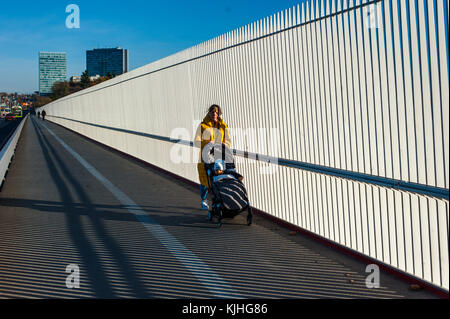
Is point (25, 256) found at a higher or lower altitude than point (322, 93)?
lower

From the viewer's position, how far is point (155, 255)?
647 centimetres

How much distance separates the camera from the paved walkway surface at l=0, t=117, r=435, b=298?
→ 524cm

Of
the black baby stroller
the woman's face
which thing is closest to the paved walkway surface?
the black baby stroller

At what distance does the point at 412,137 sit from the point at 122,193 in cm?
737

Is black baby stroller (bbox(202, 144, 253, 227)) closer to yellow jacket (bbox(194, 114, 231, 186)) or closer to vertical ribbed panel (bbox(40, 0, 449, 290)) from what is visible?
yellow jacket (bbox(194, 114, 231, 186))

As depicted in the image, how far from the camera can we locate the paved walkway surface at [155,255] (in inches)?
206

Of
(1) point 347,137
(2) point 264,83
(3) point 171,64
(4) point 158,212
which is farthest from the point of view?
(3) point 171,64

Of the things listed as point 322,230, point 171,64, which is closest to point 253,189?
point 322,230

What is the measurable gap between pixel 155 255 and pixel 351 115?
282 cm

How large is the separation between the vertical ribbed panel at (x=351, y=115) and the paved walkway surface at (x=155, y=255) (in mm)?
424

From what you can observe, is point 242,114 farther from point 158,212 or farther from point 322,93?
point 322,93

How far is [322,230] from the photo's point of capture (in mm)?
7047

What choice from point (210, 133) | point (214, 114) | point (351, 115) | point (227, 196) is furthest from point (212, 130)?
point (351, 115)

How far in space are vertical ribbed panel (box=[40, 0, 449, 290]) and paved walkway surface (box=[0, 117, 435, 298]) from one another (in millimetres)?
424
